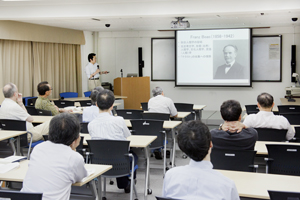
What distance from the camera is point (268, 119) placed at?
4094 mm

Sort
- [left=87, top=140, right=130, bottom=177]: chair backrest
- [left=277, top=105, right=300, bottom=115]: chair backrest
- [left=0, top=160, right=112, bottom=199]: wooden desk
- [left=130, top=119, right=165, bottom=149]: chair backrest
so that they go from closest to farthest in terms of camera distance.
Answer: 1. [left=0, top=160, right=112, bottom=199]: wooden desk
2. [left=87, top=140, right=130, bottom=177]: chair backrest
3. [left=130, top=119, right=165, bottom=149]: chair backrest
4. [left=277, top=105, right=300, bottom=115]: chair backrest

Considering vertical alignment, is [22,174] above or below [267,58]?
below

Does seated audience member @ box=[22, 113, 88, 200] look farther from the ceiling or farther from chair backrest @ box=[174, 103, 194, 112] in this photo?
the ceiling

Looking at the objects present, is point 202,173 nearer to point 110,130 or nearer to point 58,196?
point 58,196

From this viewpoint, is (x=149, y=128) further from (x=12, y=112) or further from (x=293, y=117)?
(x=293, y=117)

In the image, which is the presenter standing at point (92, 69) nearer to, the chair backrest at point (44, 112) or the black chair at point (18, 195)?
the chair backrest at point (44, 112)

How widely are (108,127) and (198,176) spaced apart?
198 centimetres

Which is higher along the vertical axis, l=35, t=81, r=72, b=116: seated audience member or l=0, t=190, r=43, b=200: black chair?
l=35, t=81, r=72, b=116: seated audience member

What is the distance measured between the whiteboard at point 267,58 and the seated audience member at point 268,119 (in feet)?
21.9

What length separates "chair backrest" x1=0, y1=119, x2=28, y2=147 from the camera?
4664 mm

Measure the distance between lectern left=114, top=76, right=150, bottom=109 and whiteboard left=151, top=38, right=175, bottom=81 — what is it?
0.70m

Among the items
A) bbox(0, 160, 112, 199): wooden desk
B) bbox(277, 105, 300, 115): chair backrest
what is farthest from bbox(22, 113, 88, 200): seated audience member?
bbox(277, 105, 300, 115): chair backrest

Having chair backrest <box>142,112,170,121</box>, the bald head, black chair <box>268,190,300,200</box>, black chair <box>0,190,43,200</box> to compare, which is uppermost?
the bald head

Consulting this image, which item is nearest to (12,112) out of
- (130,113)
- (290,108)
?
(130,113)
